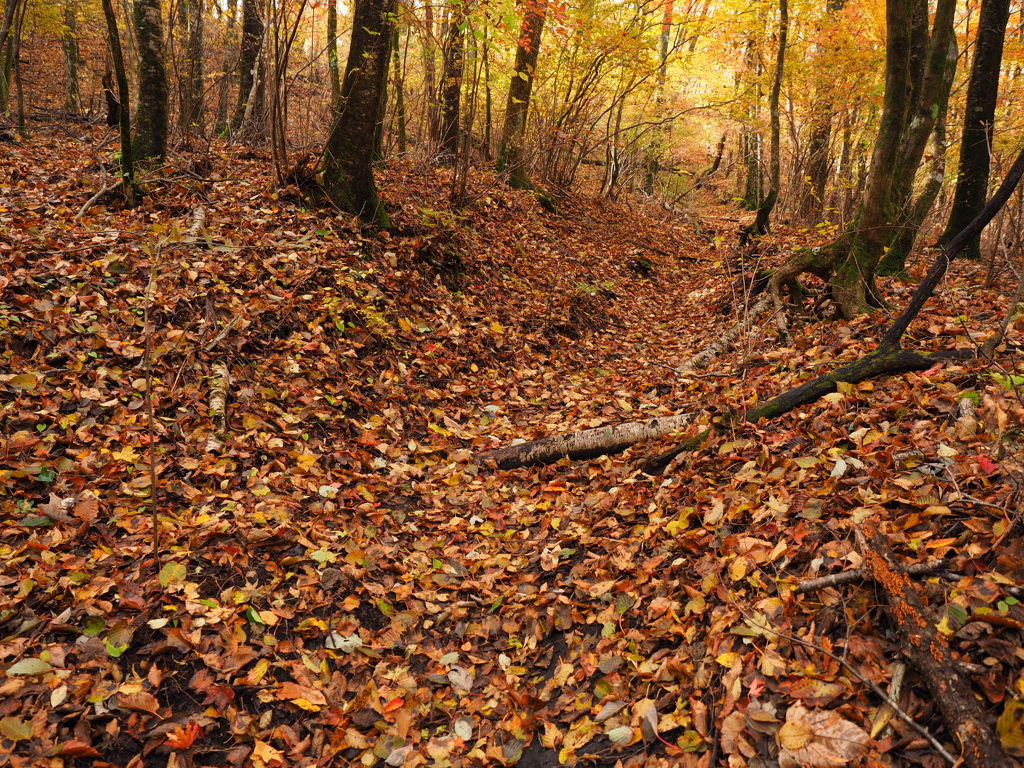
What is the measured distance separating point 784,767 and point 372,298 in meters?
5.48

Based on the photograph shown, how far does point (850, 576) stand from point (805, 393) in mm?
1911

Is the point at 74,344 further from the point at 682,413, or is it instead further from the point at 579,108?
the point at 579,108

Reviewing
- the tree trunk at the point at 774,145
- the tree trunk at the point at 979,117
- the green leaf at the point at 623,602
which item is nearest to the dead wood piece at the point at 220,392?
the green leaf at the point at 623,602

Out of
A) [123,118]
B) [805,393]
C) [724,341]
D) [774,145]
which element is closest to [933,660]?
[805,393]

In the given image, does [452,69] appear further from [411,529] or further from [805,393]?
[411,529]

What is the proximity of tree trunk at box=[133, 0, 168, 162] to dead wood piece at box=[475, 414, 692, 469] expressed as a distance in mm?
6064

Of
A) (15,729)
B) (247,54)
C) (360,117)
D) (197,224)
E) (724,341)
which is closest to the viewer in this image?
(15,729)

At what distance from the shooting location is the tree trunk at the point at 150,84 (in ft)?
22.4

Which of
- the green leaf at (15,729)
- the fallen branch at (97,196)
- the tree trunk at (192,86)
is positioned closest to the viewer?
the green leaf at (15,729)

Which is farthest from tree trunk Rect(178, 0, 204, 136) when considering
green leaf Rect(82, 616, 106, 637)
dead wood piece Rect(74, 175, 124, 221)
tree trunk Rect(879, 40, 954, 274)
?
tree trunk Rect(879, 40, 954, 274)

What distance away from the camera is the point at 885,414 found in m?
3.55

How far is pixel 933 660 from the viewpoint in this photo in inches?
79.7

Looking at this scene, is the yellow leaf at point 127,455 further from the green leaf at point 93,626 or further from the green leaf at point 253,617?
the green leaf at point 253,617

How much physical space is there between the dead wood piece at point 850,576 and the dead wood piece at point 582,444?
7.05 feet
